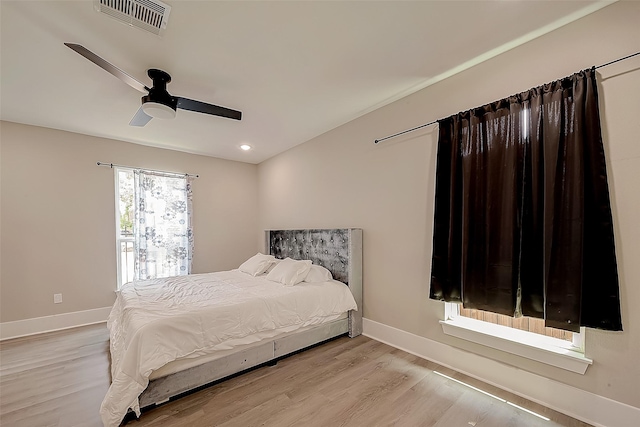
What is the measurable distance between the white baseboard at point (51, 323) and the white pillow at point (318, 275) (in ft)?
10.3

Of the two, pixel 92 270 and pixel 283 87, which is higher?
pixel 283 87

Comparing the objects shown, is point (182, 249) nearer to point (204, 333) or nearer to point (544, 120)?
point (204, 333)

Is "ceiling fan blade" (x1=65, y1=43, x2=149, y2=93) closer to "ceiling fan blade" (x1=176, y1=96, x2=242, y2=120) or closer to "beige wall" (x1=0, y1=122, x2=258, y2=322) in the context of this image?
"ceiling fan blade" (x1=176, y1=96, x2=242, y2=120)

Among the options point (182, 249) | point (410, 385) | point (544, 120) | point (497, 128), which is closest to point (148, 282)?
point (182, 249)

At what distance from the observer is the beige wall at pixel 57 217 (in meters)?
3.34

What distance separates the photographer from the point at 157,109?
7.43 ft

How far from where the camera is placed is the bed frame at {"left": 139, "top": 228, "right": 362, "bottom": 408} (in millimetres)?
1970

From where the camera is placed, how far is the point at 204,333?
2094mm

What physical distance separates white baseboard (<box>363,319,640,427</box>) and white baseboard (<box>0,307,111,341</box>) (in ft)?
13.6

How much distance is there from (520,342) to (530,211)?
987 millimetres

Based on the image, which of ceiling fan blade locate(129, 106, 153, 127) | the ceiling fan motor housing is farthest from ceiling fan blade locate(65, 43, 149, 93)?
ceiling fan blade locate(129, 106, 153, 127)

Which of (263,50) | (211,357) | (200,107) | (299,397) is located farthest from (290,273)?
(263,50)

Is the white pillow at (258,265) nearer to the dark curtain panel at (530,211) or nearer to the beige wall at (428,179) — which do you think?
the beige wall at (428,179)

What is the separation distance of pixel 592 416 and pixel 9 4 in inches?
177
